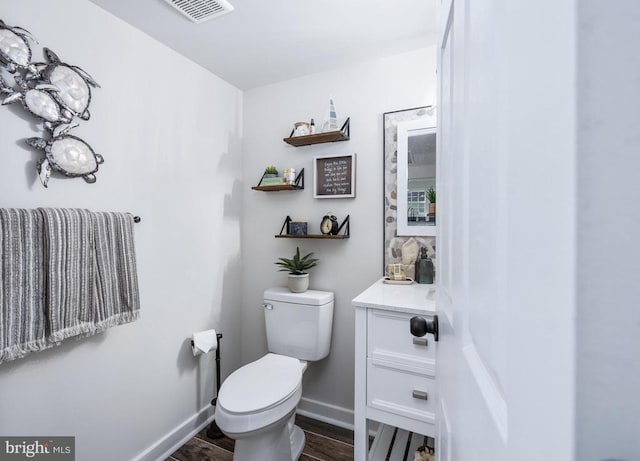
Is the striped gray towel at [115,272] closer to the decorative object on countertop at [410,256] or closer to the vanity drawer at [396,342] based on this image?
the vanity drawer at [396,342]

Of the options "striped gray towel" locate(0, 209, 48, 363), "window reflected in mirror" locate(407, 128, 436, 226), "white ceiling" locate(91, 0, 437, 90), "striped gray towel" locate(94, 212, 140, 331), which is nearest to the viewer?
"striped gray towel" locate(0, 209, 48, 363)

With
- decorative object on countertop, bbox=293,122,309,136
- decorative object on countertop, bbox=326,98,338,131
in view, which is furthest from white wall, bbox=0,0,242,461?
decorative object on countertop, bbox=326,98,338,131

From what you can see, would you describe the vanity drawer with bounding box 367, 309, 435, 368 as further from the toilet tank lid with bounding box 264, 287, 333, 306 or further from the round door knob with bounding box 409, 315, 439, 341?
the toilet tank lid with bounding box 264, 287, 333, 306

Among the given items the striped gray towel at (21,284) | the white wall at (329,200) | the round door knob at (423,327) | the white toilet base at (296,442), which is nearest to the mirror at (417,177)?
the white wall at (329,200)

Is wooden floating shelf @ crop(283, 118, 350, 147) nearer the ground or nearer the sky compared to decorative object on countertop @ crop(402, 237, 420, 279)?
nearer the sky

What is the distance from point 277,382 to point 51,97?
5.03 ft

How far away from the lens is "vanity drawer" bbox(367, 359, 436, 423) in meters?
1.17

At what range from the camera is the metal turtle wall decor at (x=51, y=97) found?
1059 mm

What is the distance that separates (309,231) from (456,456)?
5.05ft

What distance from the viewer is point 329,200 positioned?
193cm

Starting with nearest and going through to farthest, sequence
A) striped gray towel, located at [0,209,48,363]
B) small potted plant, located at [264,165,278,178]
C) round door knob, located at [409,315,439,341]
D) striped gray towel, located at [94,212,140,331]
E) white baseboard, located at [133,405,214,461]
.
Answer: round door knob, located at [409,315,439,341] → striped gray towel, located at [0,209,48,363] → striped gray towel, located at [94,212,140,331] → white baseboard, located at [133,405,214,461] → small potted plant, located at [264,165,278,178]

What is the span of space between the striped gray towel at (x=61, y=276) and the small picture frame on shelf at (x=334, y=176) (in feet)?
3.57

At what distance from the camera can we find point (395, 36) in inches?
62.5

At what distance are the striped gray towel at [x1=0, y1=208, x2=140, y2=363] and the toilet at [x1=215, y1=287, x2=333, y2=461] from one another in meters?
0.62
